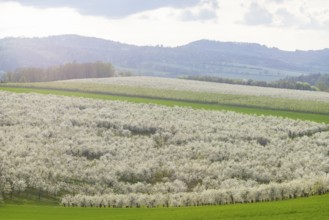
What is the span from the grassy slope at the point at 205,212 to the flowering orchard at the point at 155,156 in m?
4.76

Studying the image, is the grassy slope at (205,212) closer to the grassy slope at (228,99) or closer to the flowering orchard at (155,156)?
the flowering orchard at (155,156)

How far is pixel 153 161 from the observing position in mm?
57531

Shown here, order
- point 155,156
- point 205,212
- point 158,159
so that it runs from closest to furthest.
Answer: point 205,212 → point 158,159 → point 155,156

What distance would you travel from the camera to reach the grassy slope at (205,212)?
1147 inches

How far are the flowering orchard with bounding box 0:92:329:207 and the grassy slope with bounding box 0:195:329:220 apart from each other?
4.76 m

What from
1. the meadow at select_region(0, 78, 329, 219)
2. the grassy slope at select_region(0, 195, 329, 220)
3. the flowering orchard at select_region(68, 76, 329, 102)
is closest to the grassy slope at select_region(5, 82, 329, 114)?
the meadow at select_region(0, 78, 329, 219)

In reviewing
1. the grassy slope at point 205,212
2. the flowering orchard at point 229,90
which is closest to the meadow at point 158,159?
the grassy slope at point 205,212

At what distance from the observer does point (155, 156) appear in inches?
2375

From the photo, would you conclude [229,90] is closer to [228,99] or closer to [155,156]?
[228,99]

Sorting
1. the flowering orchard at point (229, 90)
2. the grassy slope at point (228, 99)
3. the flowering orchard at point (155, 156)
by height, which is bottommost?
the flowering orchard at point (155, 156)

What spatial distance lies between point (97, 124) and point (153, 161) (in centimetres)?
1954

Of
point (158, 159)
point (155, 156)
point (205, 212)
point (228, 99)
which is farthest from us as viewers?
point (228, 99)

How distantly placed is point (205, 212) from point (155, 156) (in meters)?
29.2

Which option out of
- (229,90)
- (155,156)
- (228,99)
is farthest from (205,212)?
(229,90)
